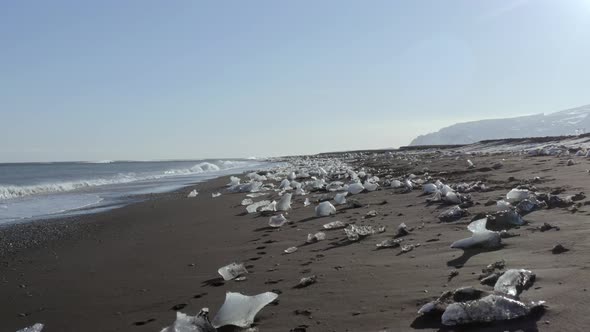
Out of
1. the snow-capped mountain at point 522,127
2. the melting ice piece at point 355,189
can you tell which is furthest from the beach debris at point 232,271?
the snow-capped mountain at point 522,127

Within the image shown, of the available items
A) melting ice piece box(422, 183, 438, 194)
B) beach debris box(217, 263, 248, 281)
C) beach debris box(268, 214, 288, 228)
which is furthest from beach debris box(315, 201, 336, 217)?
beach debris box(217, 263, 248, 281)

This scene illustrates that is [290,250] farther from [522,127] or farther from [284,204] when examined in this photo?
[522,127]

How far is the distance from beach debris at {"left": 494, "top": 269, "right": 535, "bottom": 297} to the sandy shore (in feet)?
0.15

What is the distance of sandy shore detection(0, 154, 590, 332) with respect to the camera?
2189 millimetres

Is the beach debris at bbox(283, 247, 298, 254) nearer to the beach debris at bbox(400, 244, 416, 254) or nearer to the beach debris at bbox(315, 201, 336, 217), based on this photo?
the beach debris at bbox(400, 244, 416, 254)

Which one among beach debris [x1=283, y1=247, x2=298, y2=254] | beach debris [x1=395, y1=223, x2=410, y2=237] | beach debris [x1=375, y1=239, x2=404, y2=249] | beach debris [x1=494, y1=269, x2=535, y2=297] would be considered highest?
beach debris [x1=494, y1=269, x2=535, y2=297]

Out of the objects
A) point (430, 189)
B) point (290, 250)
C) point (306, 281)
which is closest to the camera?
point (306, 281)

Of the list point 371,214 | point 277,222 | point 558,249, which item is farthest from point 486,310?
point 277,222

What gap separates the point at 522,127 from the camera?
9344cm

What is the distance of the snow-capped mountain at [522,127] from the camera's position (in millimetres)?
83438

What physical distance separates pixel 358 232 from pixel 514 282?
2.21 metres

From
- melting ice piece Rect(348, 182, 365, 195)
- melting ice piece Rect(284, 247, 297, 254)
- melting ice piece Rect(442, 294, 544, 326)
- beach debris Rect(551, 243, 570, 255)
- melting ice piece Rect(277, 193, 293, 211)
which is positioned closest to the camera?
melting ice piece Rect(442, 294, 544, 326)

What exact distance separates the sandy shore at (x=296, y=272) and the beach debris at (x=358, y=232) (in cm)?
8

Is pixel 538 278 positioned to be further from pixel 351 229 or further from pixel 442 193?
pixel 442 193
